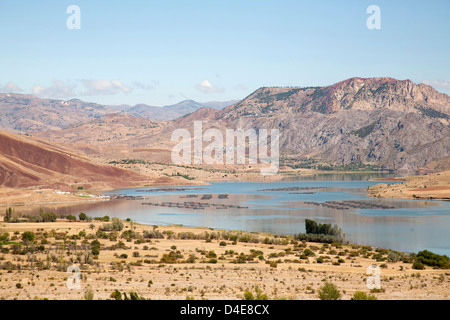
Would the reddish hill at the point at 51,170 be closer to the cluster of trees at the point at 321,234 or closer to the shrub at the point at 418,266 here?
the cluster of trees at the point at 321,234

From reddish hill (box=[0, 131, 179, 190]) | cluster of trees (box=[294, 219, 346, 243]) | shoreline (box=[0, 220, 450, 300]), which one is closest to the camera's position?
shoreline (box=[0, 220, 450, 300])

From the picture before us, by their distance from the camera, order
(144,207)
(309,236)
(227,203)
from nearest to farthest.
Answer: (309,236), (144,207), (227,203)

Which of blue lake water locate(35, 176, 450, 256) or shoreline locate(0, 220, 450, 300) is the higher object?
shoreline locate(0, 220, 450, 300)

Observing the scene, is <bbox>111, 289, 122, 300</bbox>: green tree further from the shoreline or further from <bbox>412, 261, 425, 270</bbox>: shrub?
<bbox>412, 261, 425, 270</bbox>: shrub

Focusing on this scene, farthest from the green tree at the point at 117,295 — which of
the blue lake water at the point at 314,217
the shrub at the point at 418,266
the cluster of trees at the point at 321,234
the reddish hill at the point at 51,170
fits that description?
the reddish hill at the point at 51,170

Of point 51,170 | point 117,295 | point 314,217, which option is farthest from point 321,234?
point 51,170

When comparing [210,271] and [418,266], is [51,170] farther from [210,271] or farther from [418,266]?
[418,266]

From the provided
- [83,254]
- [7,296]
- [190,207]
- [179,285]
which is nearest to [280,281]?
[179,285]

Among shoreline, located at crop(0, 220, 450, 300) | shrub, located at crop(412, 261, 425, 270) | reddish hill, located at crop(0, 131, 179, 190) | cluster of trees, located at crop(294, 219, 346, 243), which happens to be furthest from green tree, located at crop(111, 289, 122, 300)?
reddish hill, located at crop(0, 131, 179, 190)
